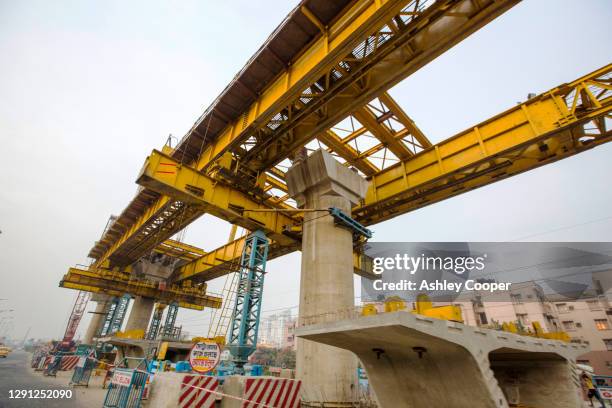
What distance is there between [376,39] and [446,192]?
8.03 metres

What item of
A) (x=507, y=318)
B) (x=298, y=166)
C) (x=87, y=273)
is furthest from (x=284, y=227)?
(x=507, y=318)

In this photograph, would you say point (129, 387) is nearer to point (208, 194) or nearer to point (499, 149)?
point (208, 194)

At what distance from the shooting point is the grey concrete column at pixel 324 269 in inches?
407

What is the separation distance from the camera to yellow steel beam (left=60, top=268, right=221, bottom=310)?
25.2 m

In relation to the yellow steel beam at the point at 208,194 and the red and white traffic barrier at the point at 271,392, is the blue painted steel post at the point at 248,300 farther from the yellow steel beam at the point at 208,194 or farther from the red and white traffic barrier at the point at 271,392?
the red and white traffic barrier at the point at 271,392

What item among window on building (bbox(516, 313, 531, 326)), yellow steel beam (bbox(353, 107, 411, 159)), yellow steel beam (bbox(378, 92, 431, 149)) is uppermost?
yellow steel beam (bbox(378, 92, 431, 149))

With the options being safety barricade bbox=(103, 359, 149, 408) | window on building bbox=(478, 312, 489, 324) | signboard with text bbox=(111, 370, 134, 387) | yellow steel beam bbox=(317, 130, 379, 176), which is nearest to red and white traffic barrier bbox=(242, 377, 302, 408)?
safety barricade bbox=(103, 359, 149, 408)

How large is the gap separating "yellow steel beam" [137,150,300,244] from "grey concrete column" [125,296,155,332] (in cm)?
2066

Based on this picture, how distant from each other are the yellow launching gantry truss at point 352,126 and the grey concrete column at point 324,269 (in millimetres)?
1321

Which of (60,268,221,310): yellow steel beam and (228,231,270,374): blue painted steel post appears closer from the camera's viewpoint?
(228,231,270,374): blue painted steel post

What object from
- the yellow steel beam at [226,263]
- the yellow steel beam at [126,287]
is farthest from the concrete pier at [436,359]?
the yellow steel beam at [126,287]

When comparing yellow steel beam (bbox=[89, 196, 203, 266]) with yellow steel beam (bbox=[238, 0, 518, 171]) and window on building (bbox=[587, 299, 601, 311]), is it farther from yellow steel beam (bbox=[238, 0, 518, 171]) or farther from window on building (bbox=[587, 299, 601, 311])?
window on building (bbox=[587, 299, 601, 311])

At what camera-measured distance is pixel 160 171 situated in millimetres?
11516

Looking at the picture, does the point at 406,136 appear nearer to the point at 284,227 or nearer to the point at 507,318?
the point at 284,227
